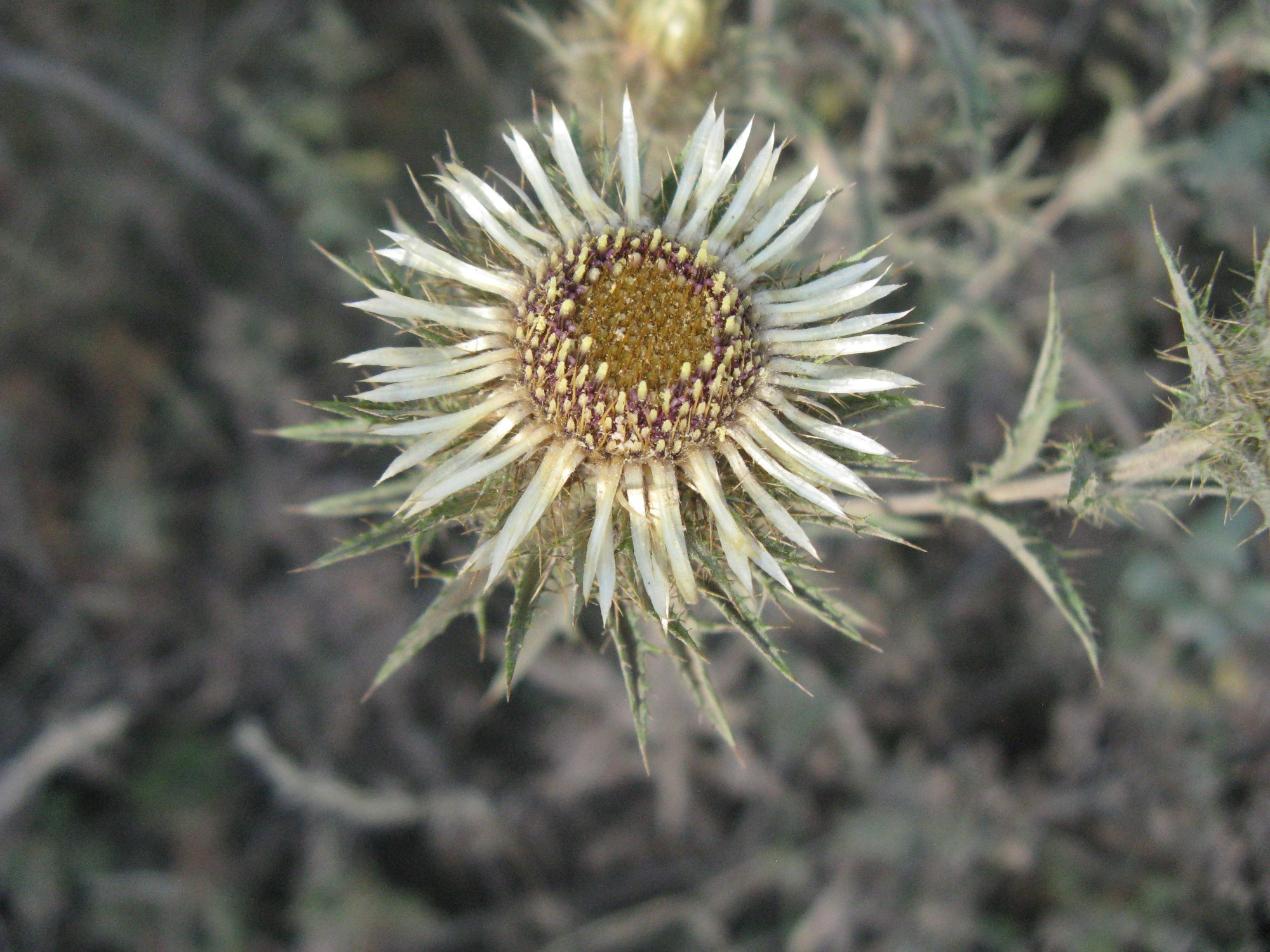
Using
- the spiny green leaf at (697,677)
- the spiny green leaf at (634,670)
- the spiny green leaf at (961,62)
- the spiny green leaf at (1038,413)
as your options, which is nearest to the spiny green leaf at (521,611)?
the spiny green leaf at (634,670)

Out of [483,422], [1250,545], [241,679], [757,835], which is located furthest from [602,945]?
[1250,545]

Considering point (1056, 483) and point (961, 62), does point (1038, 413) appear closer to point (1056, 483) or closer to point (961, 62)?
point (1056, 483)

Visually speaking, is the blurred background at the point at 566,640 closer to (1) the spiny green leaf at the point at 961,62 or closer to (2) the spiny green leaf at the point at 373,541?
(1) the spiny green leaf at the point at 961,62

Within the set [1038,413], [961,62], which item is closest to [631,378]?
[1038,413]

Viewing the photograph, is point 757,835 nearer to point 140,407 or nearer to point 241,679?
point 241,679

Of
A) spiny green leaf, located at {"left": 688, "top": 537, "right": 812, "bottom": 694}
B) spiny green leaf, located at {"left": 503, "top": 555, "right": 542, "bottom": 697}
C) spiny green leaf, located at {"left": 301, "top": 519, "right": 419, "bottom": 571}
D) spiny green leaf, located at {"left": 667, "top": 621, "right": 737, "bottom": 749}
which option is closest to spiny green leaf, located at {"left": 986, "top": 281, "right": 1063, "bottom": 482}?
spiny green leaf, located at {"left": 688, "top": 537, "right": 812, "bottom": 694}

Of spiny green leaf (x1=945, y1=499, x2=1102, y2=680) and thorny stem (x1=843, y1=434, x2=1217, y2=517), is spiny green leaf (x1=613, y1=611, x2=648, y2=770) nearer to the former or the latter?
thorny stem (x1=843, y1=434, x2=1217, y2=517)
